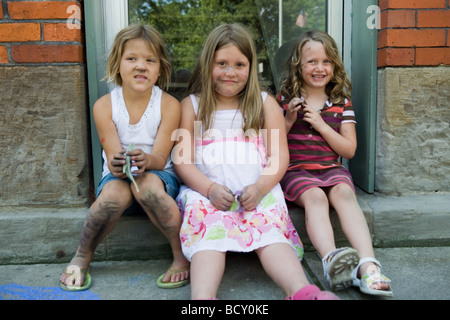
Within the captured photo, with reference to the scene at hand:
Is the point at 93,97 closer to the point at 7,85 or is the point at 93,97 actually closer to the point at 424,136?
the point at 7,85

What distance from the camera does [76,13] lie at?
2.30m

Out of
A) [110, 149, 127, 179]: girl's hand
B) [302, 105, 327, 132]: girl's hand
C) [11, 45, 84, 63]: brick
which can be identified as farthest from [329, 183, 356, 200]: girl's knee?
[11, 45, 84, 63]: brick

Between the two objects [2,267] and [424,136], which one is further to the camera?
[424,136]

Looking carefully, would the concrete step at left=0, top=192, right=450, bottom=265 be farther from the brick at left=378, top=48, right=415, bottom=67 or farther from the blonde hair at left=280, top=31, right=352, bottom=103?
the brick at left=378, top=48, right=415, bottom=67

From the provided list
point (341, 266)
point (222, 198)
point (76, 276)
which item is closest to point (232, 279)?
point (222, 198)

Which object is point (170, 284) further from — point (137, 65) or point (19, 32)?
point (19, 32)

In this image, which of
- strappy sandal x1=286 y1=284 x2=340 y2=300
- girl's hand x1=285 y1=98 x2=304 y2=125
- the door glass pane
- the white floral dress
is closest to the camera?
strappy sandal x1=286 y1=284 x2=340 y2=300

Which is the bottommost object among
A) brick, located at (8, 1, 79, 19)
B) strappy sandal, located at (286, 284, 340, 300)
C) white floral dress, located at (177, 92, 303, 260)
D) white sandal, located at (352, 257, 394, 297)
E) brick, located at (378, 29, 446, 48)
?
white sandal, located at (352, 257, 394, 297)

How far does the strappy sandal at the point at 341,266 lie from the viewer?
1.81 meters

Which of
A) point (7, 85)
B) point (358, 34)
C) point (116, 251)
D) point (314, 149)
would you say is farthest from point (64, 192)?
point (358, 34)

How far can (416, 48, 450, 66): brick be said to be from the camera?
2436mm

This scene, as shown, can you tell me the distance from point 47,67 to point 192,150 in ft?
2.86

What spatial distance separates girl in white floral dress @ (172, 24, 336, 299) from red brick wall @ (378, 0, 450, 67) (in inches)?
29.7

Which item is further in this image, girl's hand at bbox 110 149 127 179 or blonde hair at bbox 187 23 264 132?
blonde hair at bbox 187 23 264 132
